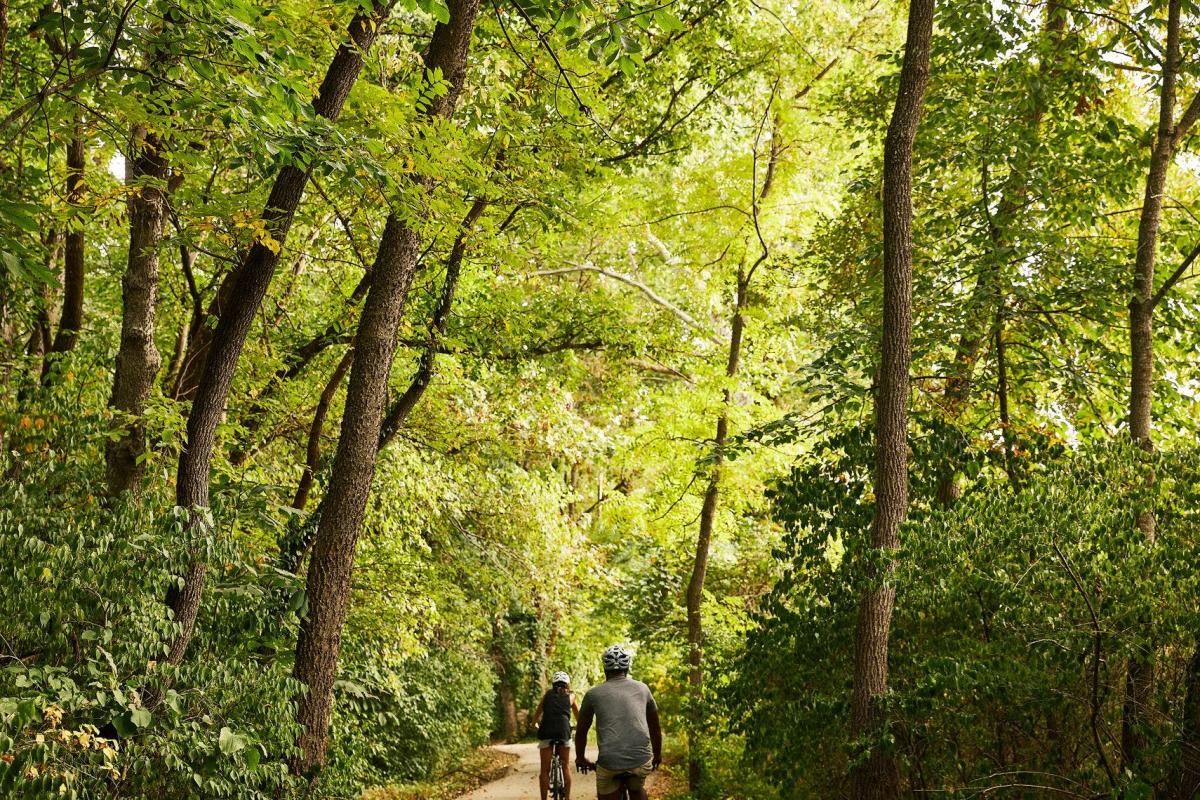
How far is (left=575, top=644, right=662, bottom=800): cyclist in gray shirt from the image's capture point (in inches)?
270

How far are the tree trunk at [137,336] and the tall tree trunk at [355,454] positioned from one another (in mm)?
1604

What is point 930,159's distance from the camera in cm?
932

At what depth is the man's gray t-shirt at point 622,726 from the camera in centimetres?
684

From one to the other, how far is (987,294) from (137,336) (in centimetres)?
734

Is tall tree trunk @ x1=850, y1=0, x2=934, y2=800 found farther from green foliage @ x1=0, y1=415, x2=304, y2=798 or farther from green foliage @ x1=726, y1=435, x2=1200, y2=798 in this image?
green foliage @ x1=0, y1=415, x2=304, y2=798

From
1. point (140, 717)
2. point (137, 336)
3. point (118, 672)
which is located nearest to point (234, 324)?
point (137, 336)

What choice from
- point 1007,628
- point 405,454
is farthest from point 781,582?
point 405,454

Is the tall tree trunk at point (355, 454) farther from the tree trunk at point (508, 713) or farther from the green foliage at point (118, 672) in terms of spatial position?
the tree trunk at point (508, 713)

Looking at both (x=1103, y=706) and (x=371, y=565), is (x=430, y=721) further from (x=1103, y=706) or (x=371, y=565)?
(x=1103, y=706)

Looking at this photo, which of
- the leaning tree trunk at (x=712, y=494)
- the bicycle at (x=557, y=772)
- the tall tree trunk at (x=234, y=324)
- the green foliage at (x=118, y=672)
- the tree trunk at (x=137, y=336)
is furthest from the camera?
the leaning tree trunk at (x=712, y=494)

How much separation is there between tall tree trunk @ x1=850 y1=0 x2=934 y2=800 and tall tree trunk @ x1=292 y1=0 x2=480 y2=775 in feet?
12.2

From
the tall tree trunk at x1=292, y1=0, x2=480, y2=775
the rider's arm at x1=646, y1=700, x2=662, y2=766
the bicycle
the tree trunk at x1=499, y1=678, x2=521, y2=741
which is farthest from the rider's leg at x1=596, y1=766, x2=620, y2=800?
the tree trunk at x1=499, y1=678, x2=521, y2=741

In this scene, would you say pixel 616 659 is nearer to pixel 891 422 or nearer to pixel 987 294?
pixel 891 422

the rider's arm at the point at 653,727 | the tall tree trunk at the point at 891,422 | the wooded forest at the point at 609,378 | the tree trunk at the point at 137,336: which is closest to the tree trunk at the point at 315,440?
the wooded forest at the point at 609,378
